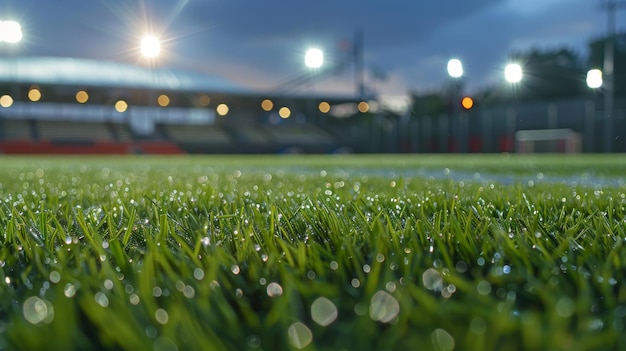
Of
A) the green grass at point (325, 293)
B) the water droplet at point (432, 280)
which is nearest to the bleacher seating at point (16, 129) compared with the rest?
the green grass at point (325, 293)

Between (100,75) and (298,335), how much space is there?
4077 centimetres

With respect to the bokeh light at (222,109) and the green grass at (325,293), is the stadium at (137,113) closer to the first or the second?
the bokeh light at (222,109)

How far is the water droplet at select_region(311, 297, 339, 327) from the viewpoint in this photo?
0.58 m

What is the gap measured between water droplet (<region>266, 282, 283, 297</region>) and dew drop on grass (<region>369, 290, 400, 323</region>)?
0.14 meters

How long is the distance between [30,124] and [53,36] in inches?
491

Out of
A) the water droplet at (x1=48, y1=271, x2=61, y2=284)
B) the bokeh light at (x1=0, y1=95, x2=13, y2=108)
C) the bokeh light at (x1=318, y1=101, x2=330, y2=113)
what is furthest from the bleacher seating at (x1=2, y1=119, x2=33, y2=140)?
the water droplet at (x1=48, y1=271, x2=61, y2=284)

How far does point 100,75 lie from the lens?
124ft

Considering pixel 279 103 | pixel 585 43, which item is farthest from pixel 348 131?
pixel 585 43

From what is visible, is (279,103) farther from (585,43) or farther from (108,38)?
(585,43)

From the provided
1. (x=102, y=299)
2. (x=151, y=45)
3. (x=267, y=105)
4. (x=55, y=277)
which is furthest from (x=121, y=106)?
(x=102, y=299)

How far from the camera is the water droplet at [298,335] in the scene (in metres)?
0.50

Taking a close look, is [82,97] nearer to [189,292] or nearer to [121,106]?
[121,106]

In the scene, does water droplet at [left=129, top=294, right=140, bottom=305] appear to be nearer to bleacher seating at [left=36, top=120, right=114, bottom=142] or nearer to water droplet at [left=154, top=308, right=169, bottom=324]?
water droplet at [left=154, top=308, right=169, bottom=324]

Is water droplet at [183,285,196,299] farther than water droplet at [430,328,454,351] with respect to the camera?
Yes
